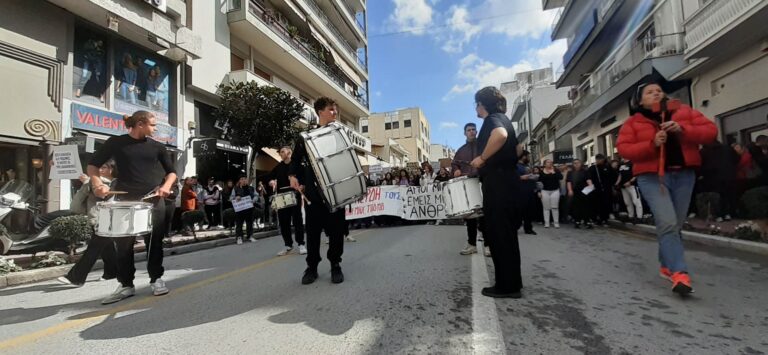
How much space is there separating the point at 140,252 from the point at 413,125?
217 feet

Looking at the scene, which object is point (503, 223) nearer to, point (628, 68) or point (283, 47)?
point (628, 68)

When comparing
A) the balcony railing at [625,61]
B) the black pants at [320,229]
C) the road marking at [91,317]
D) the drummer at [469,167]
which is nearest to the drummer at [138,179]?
the road marking at [91,317]

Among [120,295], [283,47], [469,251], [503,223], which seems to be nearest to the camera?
[503,223]

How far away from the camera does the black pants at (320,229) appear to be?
4422mm

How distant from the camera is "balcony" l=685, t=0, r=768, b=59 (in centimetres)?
972

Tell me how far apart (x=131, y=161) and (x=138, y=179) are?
190 mm

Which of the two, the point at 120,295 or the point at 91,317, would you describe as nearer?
the point at 91,317

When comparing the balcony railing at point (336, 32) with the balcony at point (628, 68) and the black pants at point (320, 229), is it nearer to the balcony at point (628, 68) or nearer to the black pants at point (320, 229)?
the balcony at point (628, 68)

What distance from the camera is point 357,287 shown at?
4.05m

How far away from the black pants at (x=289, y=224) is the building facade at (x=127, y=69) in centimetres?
241

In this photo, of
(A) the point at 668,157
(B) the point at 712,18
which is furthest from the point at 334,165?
(B) the point at 712,18

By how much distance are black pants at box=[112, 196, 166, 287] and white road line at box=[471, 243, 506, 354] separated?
10.4ft

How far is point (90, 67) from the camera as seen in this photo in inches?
486

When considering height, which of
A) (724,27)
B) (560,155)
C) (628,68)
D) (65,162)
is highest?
(628,68)
